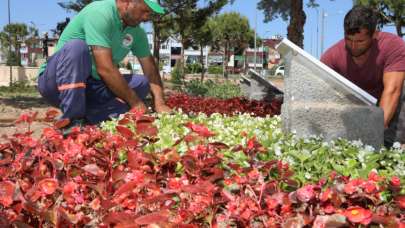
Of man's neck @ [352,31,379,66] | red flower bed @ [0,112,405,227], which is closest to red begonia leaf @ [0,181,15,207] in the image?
red flower bed @ [0,112,405,227]

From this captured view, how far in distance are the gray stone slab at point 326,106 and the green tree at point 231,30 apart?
4908 cm

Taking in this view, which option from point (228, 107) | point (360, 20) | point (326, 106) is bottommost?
point (228, 107)

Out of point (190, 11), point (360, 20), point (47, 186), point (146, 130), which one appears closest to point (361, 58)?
point (360, 20)

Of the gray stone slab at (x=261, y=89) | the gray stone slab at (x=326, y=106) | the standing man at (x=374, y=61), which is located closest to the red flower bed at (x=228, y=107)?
the gray stone slab at (x=261, y=89)

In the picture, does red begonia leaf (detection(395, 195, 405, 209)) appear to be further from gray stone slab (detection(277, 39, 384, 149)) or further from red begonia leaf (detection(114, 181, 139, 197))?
gray stone slab (detection(277, 39, 384, 149))

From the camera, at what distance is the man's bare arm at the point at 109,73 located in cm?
339

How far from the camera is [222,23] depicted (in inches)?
2130

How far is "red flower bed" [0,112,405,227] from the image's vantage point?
4.55ft

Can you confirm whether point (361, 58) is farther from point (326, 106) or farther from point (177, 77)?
point (177, 77)

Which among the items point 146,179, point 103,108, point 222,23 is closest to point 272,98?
point 103,108

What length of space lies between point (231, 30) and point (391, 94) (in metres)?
52.2

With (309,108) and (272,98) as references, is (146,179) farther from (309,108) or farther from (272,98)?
(272,98)

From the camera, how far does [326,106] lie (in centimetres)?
304

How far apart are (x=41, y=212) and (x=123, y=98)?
2.18 meters
